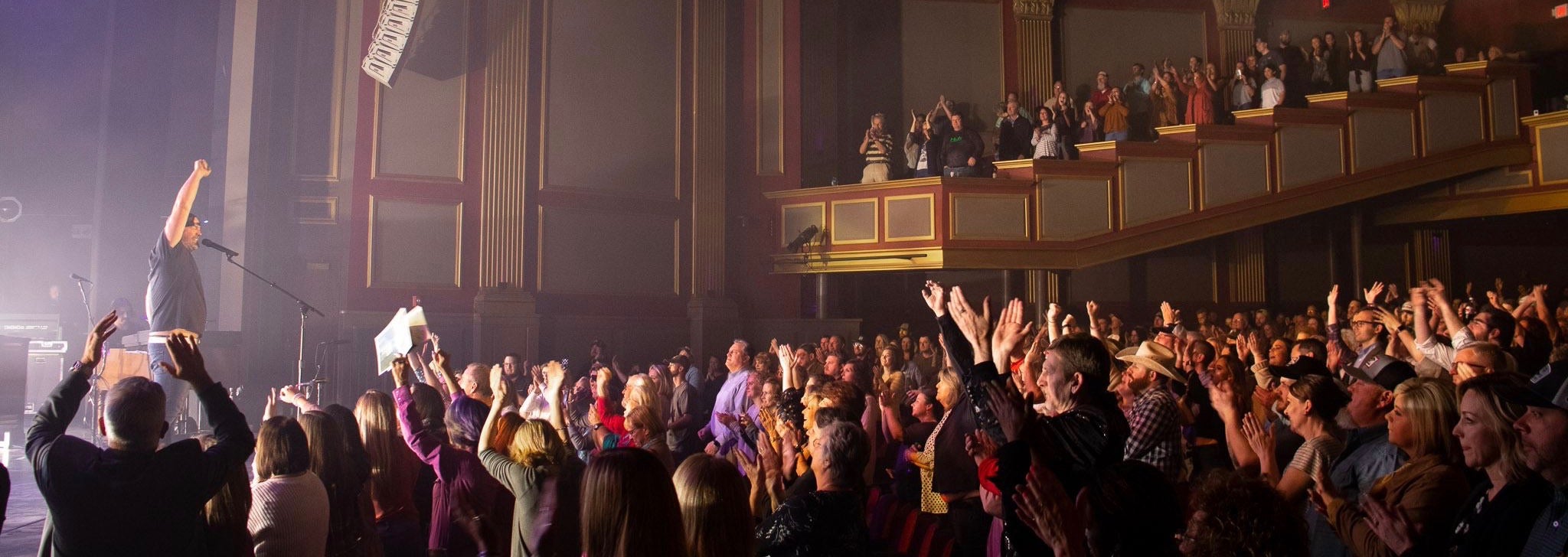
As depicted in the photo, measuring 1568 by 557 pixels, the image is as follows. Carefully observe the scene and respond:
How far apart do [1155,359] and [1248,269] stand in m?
13.7

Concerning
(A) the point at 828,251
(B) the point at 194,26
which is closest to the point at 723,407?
(A) the point at 828,251

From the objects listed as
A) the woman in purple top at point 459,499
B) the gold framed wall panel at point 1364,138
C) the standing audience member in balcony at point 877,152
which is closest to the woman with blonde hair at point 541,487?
the woman in purple top at point 459,499

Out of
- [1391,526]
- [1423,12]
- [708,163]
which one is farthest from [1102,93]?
[1391,526]

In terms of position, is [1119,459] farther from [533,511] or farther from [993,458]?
[533,511]

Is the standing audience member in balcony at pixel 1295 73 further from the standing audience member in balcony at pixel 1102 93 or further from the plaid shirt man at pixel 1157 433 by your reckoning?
the plaid shirt man at pixel 1157 433

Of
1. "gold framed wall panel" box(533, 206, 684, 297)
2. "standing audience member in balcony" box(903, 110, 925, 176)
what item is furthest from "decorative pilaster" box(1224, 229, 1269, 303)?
"gold framed wall panel" box(533, 206, 684, 297)

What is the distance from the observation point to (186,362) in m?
3.06

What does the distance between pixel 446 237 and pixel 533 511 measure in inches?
414

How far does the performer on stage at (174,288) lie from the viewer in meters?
7.56

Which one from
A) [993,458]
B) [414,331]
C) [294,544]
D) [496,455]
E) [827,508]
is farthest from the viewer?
[414,331]

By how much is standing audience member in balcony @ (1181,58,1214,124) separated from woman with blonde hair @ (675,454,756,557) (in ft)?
42.0

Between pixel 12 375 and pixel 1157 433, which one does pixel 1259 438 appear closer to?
pixel 1157 433

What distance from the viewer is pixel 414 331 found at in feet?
19.2

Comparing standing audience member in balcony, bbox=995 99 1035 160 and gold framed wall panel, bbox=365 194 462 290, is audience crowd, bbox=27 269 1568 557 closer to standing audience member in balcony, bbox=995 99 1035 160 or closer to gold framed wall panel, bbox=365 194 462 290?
gold framed wall panel, bbox=365 194 462 290
